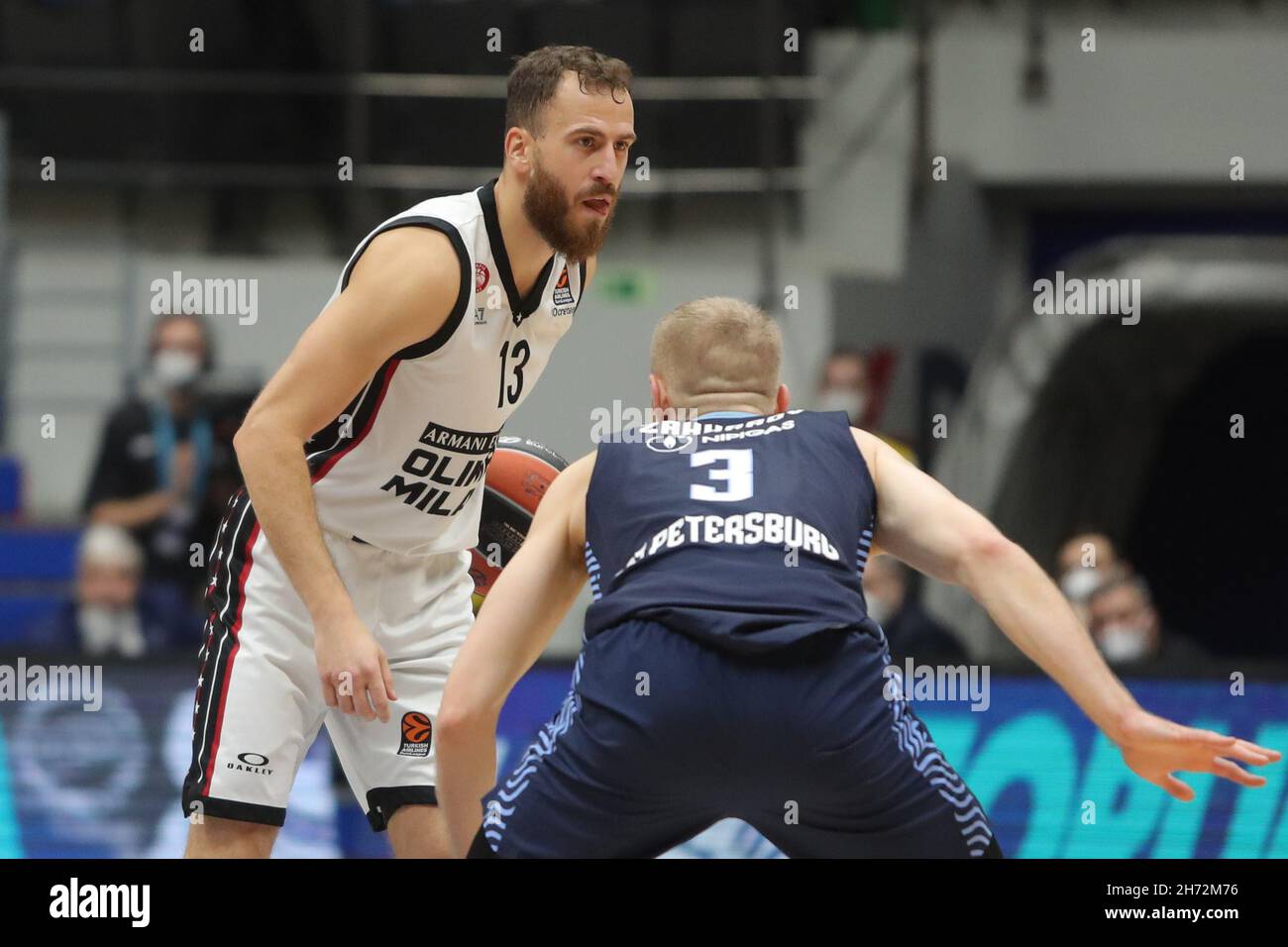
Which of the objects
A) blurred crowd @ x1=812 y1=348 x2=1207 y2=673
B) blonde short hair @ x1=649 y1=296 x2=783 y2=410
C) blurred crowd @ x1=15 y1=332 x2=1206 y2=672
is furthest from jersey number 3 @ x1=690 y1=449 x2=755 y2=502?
blurred crowd @ x1=15 y1=332 x2=1206 y2=672

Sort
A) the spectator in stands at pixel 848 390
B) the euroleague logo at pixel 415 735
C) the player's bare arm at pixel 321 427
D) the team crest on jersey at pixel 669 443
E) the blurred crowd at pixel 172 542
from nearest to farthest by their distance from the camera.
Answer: the team crest on jersey at pixel 669 443
the player's bare arm at pixel 321 427
the euroleague logo at pixel 415 735
the blurred crowd at pixel 172 542
the spectator in stands at pixel 848 390

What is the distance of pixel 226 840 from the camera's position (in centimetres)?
379

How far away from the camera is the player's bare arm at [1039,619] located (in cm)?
298

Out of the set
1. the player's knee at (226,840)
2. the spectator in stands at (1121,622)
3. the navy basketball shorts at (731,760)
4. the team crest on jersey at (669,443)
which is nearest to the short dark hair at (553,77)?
the team crest on jersey at (669,443)

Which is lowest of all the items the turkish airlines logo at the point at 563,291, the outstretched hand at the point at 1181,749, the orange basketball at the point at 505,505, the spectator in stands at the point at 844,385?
the outstretched hand at the point at 1181,749

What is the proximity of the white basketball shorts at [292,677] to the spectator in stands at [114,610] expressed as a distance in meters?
3.76

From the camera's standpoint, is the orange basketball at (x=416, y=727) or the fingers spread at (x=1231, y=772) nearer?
the fingers spread at (x=1231, y=772)

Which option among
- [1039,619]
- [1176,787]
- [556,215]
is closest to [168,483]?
[556,215]

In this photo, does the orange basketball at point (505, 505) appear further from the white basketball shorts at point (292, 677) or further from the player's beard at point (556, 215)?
the player's beard at point (556, 215)

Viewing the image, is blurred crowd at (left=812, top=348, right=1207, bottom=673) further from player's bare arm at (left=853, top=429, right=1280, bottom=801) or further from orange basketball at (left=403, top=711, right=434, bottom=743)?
player's bare arm at (left=853, top=429, right=1280, bottom=801)

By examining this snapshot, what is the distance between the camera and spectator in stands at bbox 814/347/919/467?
8.88m

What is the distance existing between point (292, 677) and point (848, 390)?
213 inches

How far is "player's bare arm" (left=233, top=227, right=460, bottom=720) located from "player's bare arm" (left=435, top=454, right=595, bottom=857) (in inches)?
11.4
